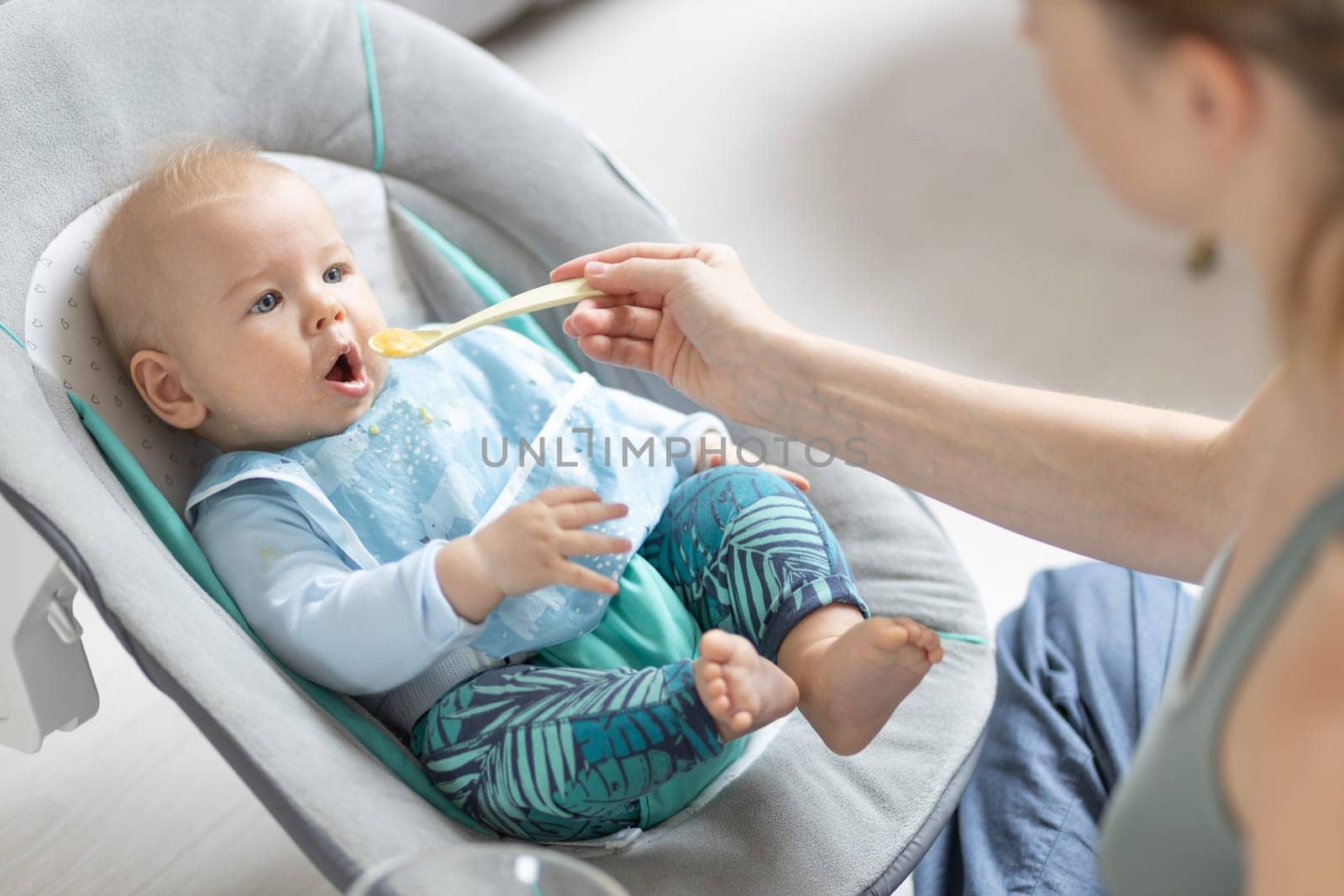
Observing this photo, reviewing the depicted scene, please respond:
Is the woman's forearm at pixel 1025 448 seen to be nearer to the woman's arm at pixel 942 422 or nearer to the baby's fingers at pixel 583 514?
the woman's arm at pixel 942 422

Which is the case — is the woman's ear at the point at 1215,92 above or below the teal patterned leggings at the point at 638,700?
above

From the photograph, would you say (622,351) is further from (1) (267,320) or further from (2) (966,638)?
(2) (966,638)

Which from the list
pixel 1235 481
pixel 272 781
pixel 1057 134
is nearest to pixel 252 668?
pixel 272 781

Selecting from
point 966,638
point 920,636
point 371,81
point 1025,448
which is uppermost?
point 371,81

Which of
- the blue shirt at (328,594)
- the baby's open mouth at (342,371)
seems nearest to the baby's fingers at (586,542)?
the blue shirt at (328,594)

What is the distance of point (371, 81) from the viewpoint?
1.28 metres

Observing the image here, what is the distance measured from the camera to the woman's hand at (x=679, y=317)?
3.42 feet

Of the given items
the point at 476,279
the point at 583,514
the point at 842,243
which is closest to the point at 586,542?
the point at 583,514

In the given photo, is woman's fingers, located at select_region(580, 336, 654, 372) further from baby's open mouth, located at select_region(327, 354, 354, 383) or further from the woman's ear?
the woman's ear

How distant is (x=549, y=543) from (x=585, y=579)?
0.04m

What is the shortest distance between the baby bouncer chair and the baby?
4 centimetres

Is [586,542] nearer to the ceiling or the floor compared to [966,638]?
nearer to the ceiling

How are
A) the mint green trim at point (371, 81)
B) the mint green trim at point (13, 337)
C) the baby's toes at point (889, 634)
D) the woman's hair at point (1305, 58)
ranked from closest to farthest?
the woman's hair at point (1305, 58) → the baby's toes at point (889, 634) → the mint green trim at point (13, 337) → the mint green trim at point (371, 81)

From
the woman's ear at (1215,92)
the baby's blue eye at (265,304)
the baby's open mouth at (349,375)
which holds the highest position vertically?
the woman's ear at (1215,92)
